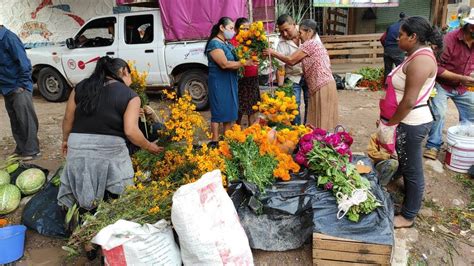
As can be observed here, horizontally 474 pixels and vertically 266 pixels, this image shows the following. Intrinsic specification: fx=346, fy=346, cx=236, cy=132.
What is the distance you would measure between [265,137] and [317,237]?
0.99 m

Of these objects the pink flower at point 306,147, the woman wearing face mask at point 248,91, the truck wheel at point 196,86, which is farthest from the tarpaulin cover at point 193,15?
the pink flower at point 306,147

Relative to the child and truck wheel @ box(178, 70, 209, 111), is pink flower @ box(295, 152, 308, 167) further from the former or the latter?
truck wheel @ box(178, 70, 209, 111)

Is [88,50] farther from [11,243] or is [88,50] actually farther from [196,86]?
[11,243]

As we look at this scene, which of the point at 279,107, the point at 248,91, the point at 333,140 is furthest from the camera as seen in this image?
the point at 248,91

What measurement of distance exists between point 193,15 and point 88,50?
99.6 inches

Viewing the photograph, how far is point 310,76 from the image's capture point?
4262mm

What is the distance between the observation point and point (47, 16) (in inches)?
446

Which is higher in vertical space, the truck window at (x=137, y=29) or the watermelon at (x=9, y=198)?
the truck window at (x=137, y=29)

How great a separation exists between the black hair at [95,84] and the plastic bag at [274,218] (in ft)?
4.18

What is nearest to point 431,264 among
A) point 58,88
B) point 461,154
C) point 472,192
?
point 472,192

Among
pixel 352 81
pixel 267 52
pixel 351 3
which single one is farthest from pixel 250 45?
pixel 351 3

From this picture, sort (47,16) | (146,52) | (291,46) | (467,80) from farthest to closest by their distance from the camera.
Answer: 1. (47,16)
2. (146,52)
3. (291,46)
4. (467,80)

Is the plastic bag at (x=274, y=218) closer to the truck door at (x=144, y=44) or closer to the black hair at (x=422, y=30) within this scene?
the black hair at (x=422, y=30)

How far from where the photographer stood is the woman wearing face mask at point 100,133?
262 cm
